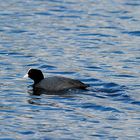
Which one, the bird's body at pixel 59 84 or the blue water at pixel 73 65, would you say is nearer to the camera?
the blue water at pixel 73 65

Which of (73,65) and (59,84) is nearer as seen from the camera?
(59,84)

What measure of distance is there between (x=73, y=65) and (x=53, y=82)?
99.3 inches

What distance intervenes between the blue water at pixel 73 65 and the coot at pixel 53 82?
0.79ft

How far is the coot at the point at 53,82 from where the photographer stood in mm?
19391

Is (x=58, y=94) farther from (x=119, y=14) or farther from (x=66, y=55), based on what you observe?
(x=119, y=14)

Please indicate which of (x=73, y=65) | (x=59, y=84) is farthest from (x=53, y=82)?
(x=73, y=65)

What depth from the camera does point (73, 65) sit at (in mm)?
22156

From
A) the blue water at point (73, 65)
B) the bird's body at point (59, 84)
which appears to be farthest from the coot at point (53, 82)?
the blue water at point (73, 65)

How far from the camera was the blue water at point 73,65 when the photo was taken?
632 inches

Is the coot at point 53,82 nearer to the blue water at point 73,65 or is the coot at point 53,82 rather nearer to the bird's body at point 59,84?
the bird's body at point 59,84

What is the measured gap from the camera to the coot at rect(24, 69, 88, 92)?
63.6ft

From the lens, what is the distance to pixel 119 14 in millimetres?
30516

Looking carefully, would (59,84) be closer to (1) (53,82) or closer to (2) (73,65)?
(1) (53,82)

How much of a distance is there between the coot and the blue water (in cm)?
24
